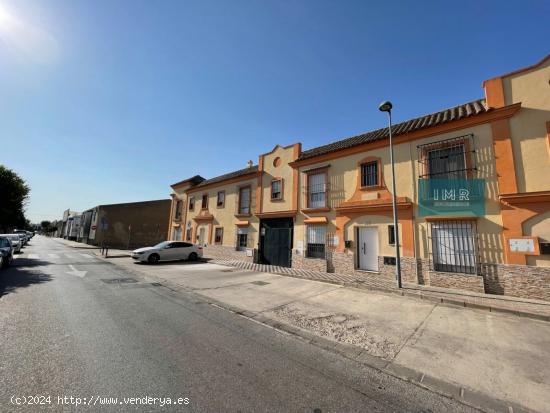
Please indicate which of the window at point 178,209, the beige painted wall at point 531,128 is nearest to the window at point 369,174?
the beige painted wall at point 531,128

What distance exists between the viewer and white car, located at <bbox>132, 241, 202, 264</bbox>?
15.8 meters

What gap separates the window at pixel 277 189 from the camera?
16.4 meters

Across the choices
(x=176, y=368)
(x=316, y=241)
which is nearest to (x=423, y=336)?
(x=176, y=368)

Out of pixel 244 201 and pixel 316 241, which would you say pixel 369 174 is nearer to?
pixel 316 241

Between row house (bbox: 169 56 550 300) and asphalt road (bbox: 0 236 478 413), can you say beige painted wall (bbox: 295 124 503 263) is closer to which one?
row house (bbox: 169 56 550 300)

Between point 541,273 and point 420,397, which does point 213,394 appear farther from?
point 541,273

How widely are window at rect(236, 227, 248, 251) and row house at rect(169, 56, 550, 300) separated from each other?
316cm

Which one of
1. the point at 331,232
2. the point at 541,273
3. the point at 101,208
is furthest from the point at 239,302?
the point at 101,208

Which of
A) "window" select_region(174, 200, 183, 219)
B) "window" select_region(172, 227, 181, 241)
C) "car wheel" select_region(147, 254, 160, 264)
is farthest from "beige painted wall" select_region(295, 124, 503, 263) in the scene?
"window" select_region(174, 200, 183, 219)

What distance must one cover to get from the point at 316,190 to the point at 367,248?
4429 millimetres

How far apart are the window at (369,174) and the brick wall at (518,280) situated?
17.8 ft

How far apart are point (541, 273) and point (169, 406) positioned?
421 inches

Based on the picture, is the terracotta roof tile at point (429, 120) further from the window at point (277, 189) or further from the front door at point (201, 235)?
the front door at point (201, 235)

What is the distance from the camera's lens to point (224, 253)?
19.6 m
